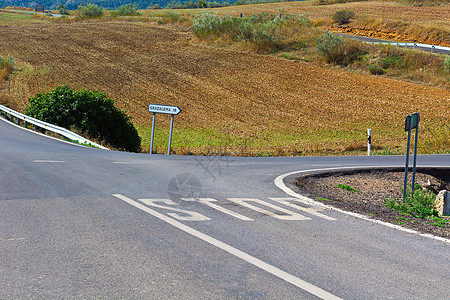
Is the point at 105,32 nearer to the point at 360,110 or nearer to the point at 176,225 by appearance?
the point at 360,110

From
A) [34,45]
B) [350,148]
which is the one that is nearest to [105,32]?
[34,45]

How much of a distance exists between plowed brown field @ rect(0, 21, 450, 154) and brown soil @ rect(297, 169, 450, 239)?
8.10 meters

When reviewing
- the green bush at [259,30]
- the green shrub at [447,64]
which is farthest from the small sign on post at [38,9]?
the green shrub at [447,64]

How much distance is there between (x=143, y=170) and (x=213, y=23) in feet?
148

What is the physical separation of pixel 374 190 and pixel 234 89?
27297 mm

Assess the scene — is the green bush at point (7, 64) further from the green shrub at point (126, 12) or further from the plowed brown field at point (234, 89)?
the green shrub at point (126, 12)

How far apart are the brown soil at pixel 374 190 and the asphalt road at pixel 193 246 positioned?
619 millimetres

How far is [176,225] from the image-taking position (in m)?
6.68

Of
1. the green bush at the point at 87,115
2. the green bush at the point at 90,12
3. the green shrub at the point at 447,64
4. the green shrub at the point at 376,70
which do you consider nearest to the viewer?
the green bush at the point at 87,115

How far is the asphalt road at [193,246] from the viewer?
15.0 ft

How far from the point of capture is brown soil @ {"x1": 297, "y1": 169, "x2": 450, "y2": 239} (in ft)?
25.2

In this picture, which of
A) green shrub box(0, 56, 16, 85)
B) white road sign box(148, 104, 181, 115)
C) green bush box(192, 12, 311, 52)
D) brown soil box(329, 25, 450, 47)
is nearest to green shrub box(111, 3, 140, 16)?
green bush box(192, 12, 311, 52)

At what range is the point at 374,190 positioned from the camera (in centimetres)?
1115

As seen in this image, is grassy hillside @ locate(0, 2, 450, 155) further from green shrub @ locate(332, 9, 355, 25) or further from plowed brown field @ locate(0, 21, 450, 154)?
green shrub @ locate(332, 9, 355, 25)
